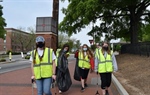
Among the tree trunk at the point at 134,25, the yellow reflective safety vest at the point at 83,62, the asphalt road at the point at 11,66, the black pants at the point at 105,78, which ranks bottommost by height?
the asphalt road at the point at 11,66

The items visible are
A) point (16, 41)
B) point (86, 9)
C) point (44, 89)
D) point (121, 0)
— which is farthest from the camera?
point (16, 41)

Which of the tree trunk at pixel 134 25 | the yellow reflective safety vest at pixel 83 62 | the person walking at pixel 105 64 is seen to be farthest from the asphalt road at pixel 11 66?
the tree trunk at pixel 134 25

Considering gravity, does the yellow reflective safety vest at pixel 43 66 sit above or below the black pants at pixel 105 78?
above

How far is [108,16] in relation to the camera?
29.4 metres

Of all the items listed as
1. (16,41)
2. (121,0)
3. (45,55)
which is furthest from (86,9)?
(16,41)

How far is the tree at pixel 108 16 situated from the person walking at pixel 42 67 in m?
16.6

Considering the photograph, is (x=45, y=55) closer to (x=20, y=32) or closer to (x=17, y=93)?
(x=17, y=93)

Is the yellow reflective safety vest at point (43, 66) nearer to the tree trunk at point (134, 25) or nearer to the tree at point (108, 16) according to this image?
the tree at point (108, 16)

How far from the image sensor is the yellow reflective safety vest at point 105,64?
22.3 ft

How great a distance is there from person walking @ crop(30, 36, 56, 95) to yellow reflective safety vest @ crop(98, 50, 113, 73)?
1972 millimetres

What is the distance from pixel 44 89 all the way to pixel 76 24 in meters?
23.6

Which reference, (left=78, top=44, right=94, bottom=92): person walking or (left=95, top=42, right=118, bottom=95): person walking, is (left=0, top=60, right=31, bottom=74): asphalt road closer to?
(left=78, top=44, right=94, bottom=92): person walking

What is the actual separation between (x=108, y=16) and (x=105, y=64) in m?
23.3

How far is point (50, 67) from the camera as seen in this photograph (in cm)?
530
